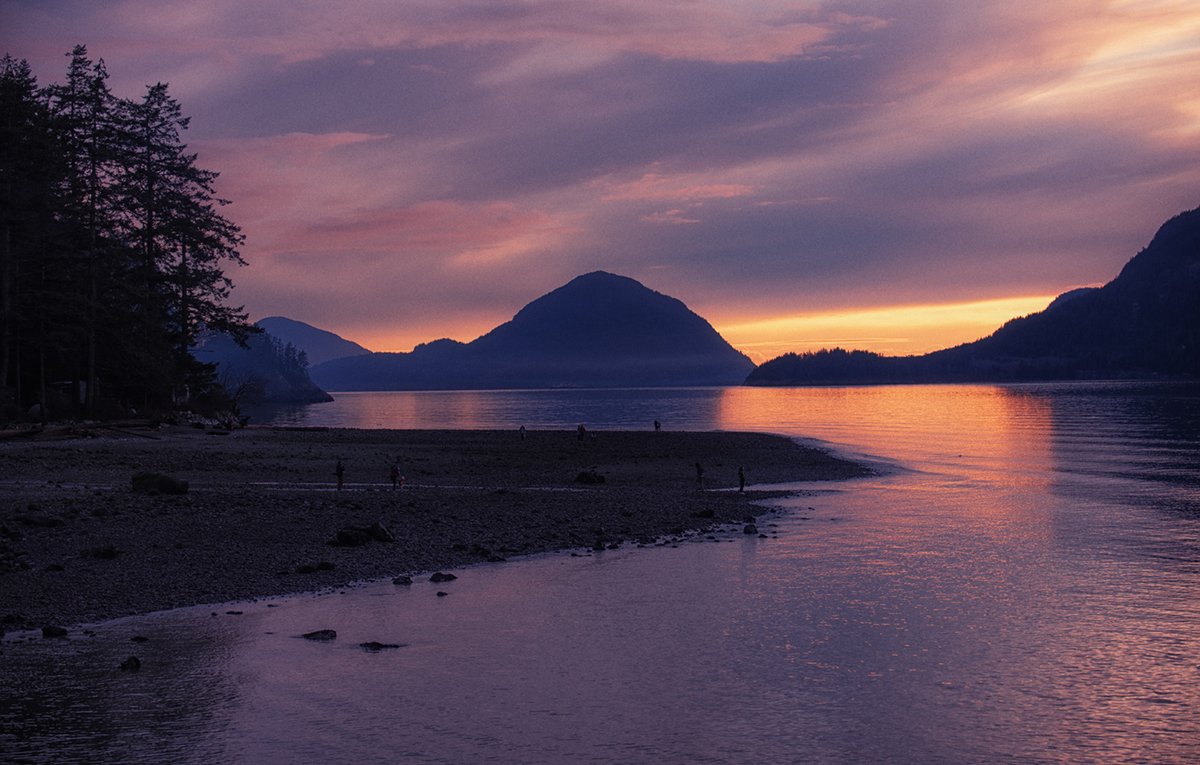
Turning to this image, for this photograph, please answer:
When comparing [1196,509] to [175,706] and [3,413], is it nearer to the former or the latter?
[175,706]

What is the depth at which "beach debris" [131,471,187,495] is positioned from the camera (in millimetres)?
30469

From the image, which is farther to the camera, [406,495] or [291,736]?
[406,495]

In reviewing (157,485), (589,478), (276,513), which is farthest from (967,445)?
(157,485)

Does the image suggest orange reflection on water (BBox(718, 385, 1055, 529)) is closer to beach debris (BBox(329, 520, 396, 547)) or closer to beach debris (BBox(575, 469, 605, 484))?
beach debris (BBox(575, 469, 605, 484))

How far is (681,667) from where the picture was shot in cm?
1664

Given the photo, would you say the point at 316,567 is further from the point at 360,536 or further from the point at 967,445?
the point at 967,445

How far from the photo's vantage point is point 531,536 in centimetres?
2878

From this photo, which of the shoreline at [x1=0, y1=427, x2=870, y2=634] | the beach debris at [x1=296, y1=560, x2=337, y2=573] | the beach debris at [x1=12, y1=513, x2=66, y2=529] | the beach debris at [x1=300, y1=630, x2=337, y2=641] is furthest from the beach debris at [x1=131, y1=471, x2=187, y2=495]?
the beach debris at [x1=300, y1=630, x2=337, y2=641]

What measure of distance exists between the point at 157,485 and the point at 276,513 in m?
5.09

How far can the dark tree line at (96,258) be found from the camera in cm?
5378

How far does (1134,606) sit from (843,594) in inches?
259

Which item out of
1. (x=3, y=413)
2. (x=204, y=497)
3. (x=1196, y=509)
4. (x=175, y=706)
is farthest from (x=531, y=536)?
(x=3, y=413)

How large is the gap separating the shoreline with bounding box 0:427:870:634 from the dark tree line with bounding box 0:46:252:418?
8.93m

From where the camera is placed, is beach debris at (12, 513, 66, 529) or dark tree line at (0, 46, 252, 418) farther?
dark tree line at (0, 46, 252, 418)
